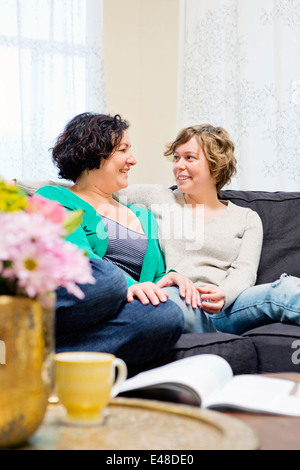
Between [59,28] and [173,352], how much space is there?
1903 millimetres

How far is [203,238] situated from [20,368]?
1.69 metres

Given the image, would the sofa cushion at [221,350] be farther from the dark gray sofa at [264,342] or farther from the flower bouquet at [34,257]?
the flower bouquet at [34,257]

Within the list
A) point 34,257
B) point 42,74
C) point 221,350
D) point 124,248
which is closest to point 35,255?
point 34,257

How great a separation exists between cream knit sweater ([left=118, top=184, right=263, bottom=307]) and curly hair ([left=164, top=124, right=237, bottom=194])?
0.49ft

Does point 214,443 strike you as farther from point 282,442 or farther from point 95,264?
point 95,264

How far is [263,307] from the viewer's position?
2.03 metres

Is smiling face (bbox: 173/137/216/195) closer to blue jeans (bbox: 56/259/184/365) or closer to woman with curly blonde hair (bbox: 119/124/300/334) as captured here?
woman with curly blonde hair (bbox: 119/124/300/334)

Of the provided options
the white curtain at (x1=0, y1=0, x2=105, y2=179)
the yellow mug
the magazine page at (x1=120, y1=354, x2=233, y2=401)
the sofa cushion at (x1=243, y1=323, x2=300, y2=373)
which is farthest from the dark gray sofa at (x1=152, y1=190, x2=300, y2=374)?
the white curtain at (x1=0, y1=0, x2=105, y2=179)

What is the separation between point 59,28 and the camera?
9.82 ft

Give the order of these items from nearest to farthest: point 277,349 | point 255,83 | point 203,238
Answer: point 277,349 → point 203,238 → point 255,83

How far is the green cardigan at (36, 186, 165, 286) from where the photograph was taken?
6.93 feet

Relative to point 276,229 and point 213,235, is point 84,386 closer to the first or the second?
point 213,235

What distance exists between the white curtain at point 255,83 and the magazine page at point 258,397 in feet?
6.78

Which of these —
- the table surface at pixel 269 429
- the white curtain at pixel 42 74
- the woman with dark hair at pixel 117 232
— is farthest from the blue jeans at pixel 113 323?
the white curtain at pixel 42 74
